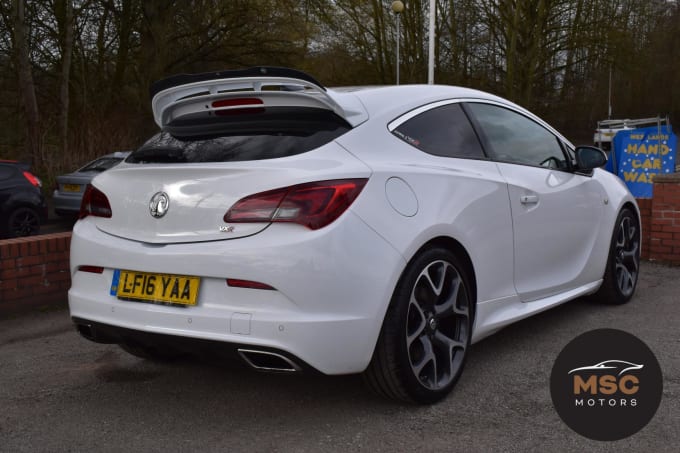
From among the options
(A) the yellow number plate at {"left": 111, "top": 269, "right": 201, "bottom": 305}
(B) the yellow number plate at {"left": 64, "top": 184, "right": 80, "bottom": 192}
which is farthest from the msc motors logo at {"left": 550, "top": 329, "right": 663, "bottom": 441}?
(B) the yellow number plate at {"left": 64, "top": 184, "right": 80, "bottom": 192}

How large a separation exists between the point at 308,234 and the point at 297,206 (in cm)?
12

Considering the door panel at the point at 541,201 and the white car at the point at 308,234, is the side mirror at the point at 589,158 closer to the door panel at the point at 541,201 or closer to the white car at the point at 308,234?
the door panel at the point at 541,201

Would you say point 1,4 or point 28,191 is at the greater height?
point 1,4

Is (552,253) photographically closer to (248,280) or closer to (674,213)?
(248,280)

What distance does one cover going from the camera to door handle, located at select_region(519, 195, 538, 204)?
400 centimetres

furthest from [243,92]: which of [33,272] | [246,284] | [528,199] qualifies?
[33,272]

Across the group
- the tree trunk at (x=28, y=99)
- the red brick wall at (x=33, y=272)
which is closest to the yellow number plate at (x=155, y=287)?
Answer: the red brick wall at (x=33, y=272)

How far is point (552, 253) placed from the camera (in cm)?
432

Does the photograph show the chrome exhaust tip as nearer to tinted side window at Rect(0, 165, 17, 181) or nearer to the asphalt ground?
the asphalt ground

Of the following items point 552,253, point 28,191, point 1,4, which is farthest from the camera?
point 1,4

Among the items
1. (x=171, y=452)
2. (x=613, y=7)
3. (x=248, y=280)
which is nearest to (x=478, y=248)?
(x=248, y=280)

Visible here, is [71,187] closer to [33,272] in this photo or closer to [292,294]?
[33,272]

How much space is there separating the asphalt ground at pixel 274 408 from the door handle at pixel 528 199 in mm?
849

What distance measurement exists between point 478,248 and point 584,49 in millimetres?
23618
